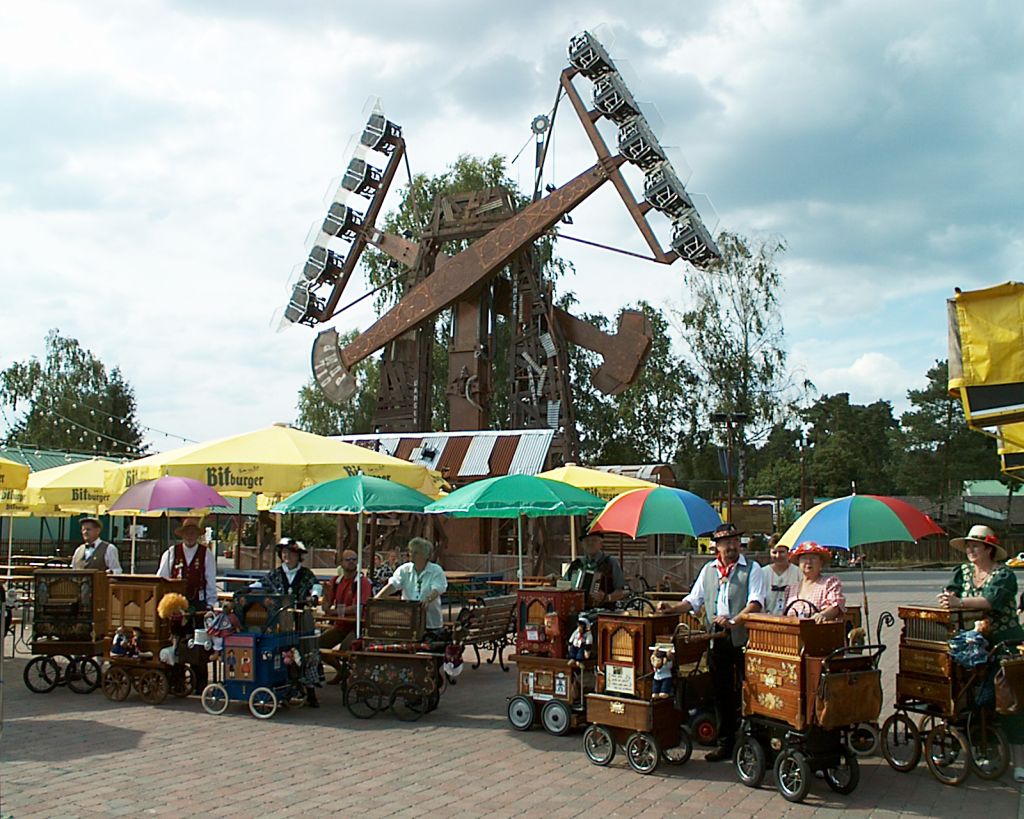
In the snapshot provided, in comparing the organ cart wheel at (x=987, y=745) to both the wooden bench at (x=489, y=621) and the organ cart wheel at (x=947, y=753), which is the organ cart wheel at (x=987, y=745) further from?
the wooden bench at (x=489, y=621)

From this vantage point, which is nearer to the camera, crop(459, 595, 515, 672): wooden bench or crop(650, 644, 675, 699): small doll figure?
crop(650, 644, 675, 699): small doll figure

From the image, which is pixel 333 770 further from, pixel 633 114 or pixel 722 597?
pixel 633 114

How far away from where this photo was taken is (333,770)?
7.50m

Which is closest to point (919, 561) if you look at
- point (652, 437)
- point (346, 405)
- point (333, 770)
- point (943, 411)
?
point (652, 437)

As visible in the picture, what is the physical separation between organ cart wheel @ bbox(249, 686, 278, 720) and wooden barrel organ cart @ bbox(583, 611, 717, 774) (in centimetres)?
332

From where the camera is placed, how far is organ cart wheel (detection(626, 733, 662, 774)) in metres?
7.40

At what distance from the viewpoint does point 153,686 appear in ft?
33.2

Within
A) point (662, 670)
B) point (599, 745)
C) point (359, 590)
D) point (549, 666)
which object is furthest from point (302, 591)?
point (662, 670)

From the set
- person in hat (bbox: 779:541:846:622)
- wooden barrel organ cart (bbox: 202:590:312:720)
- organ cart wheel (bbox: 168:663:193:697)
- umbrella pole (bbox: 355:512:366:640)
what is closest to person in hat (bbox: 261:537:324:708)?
wooden barrel organ cart (bbox: 202:590:312:720)

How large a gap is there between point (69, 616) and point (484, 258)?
17.0 metres

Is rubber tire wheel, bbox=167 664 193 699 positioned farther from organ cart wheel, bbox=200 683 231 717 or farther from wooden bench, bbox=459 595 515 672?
wooden bench, bbox=459 595 515 672

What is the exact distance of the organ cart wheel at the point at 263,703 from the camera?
9453 millimetres

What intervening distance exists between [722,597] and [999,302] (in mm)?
3264

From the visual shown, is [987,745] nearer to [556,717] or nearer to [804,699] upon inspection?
[804,699]
